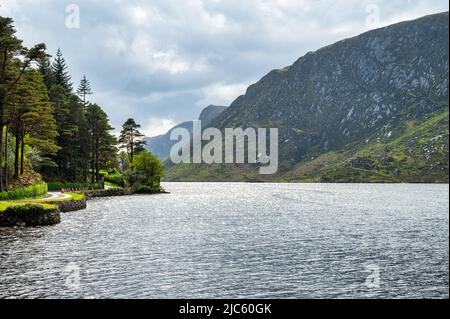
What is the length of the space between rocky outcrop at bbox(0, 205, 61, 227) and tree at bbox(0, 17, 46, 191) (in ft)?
54.2

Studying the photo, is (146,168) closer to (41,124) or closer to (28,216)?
(41,124)

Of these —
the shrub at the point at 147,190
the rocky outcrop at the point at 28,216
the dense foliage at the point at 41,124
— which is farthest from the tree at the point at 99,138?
the rocky outcrop at the point at 28,216

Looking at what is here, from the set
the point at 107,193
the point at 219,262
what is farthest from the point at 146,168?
the point at 219,262

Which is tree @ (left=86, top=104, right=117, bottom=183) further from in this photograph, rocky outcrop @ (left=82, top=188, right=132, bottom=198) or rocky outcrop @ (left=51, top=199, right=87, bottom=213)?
rocky outcrop @ (left=51, top=199, right=87, bottom=213)

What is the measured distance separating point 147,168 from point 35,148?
49016mm

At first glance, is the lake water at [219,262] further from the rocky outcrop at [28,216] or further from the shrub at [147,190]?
the shrub at [147,190]

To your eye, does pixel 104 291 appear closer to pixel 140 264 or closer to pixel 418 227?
pixel 140 264

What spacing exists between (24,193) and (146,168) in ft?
250

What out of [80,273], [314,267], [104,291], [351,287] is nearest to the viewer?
[104,291]

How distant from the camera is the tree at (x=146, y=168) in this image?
462 feet

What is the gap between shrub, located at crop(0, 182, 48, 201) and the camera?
2544 inches

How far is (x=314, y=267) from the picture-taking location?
105ft

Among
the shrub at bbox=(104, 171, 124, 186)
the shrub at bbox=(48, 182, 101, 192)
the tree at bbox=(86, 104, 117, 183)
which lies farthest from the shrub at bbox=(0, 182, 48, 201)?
the shrub at bbox=(104, 171, 124, 186)
